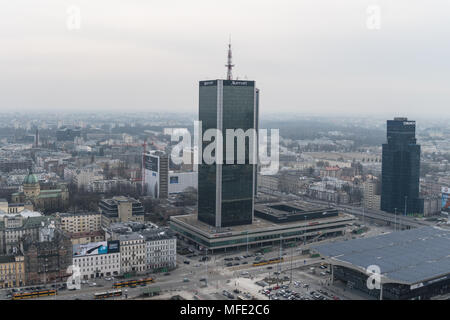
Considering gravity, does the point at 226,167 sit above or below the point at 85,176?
above

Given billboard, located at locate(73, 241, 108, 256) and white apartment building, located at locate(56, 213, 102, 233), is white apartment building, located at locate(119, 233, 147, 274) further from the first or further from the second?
white apartment building, located at locate(56, 213, 102, 233)

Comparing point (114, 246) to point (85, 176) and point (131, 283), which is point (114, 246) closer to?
point (131, 283)

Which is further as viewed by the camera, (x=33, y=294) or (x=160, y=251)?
(x=160, y=251)

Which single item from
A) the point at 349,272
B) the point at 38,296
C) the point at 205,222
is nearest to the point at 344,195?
the point at 205,222

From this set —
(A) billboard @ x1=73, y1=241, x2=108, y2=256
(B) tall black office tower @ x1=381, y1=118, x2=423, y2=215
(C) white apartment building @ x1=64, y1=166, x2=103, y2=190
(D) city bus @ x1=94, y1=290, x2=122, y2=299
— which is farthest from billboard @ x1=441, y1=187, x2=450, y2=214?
(C) white apartment building @ x1=64, y1=166, x2=103, y2=190

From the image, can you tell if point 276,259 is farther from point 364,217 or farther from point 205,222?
point 364,217

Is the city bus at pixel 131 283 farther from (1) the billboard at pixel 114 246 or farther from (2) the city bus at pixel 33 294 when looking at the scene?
(2) the city bus at pixel 33 294

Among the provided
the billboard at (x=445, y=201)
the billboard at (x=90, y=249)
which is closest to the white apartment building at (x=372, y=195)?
the billboard at (x=445, y=201)

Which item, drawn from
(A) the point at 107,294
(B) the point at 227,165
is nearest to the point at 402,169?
(B) the point at 227,165
